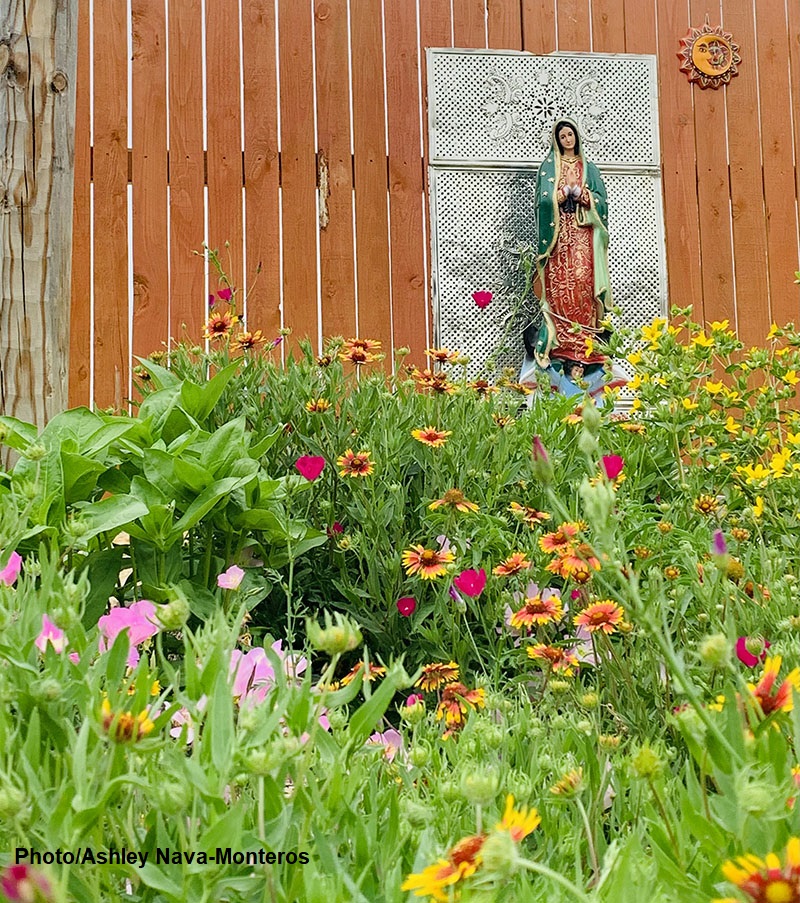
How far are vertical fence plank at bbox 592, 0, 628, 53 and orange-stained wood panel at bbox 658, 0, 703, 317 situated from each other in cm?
18

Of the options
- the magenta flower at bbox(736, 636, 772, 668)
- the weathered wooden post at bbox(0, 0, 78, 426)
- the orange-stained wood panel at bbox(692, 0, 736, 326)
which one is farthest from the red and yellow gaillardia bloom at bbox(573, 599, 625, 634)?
the orange-stained wood panel at bbox(692, 0, 736, 326)

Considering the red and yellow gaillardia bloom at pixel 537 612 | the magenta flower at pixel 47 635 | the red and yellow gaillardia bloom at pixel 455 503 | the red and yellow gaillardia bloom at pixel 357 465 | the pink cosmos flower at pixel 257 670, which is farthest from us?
the red and yellow gaillardia bloom at pixel 357 465

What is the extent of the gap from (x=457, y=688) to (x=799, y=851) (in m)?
0.78

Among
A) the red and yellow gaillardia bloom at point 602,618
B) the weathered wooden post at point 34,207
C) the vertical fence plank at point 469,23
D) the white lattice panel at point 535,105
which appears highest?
the vertical fence plank at point 469,23

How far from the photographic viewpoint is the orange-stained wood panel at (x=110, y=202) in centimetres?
425

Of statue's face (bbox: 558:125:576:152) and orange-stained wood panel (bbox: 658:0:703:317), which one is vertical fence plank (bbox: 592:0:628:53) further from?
statue's face (bbox: 558:125:576:152)

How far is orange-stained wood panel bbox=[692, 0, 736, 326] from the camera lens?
4684 millimetres

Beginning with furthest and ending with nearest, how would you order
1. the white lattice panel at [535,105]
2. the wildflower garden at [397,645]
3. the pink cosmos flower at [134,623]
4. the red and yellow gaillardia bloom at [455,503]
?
the white lattice panel at [535,105] → the red and yellow gaillardia bloom at [455,503] → the pink cosmos flower at [134,623] → the wildflower garden at [397,645]

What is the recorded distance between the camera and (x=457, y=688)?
117 cm

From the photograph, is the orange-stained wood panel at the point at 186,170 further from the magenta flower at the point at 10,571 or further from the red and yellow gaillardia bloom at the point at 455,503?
the magenta flower at the point at 10,571

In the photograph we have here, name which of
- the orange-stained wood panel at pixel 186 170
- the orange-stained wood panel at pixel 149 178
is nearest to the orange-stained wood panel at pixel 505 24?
the orange-stained wood panel at pixel 186 170

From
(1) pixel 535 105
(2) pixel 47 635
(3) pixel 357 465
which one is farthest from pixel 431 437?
(1) pixel 535 105

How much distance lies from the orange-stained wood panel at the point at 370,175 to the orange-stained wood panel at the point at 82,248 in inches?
43.5

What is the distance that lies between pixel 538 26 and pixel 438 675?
400cm
